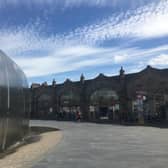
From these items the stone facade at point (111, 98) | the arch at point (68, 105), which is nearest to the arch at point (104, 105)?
the stone facade at point (111, 98)

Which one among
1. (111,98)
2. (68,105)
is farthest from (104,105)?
(68,105)

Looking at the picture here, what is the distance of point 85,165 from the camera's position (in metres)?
11.2

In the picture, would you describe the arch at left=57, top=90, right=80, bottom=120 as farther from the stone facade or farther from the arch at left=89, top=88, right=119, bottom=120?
the arch at left=89, top=88, right=119, bottom=120

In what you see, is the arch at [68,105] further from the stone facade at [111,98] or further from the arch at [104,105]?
the arch at [104,105]

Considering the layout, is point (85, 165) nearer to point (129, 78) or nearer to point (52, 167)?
point (52, 167)

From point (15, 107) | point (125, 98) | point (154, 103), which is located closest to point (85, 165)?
point (15, 107)

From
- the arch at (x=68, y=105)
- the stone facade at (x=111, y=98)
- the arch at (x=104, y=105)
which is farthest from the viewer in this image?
the arch at (x=68, y=105)

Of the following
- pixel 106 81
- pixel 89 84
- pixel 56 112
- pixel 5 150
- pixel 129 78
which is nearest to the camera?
pixel 5 150

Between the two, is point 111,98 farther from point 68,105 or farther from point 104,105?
point 68,105

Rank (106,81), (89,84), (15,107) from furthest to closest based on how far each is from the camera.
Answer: (89,84)
(106,81)
(15,107)

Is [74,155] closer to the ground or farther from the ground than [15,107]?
closer to the ground

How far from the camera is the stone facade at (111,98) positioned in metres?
47.6

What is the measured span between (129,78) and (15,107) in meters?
36.3

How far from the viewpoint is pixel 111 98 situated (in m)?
54.2
